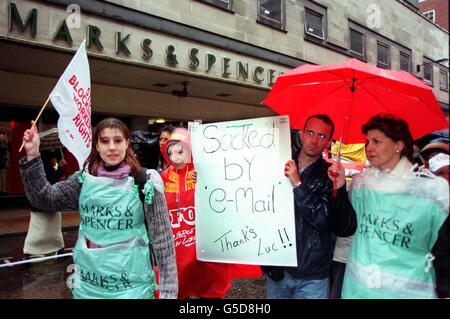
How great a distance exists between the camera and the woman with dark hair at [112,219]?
6.37 ft

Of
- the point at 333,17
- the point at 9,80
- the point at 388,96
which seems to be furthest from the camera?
the point at 333,17

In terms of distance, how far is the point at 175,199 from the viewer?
3061mm

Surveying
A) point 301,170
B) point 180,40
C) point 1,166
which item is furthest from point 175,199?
point 1,166

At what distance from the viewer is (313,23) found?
12.0m

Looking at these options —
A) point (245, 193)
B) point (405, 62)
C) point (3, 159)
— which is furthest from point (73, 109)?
point (3, 159)

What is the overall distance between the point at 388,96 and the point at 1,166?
10749 mm

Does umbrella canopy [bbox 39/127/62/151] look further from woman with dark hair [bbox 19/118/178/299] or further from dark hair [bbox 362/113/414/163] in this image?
dark hair [bbox 362/113/414/163]

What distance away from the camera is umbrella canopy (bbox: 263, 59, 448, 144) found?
6.28 ft

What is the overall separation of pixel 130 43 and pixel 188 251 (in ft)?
21.4

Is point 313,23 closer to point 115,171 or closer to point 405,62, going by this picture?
point 405,62

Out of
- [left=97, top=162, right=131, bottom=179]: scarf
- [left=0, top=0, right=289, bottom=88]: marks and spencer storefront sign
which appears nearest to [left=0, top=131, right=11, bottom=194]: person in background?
[left=0, top=0, right=289, bottom=88]: marks and spencer storefront sign

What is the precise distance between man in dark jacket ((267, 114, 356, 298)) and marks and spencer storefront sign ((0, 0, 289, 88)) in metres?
6.69

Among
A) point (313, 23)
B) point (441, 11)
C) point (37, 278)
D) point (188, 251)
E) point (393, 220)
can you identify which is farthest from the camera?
point (313, 23)

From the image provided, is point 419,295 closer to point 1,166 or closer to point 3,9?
point 3,9
